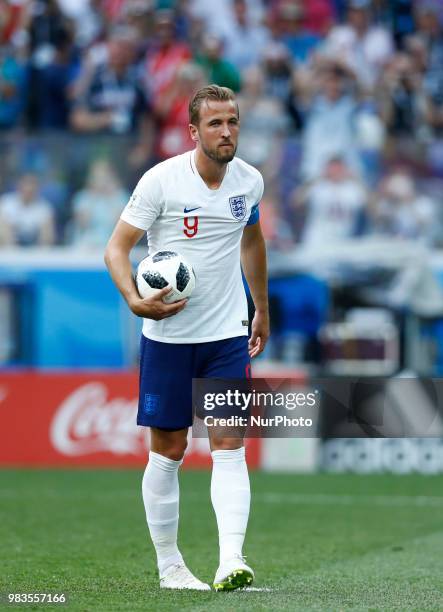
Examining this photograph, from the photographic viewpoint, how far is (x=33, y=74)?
1744cm

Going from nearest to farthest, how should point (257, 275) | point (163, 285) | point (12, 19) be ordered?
point (163, 285) → point (257, 275) → point (12, 19)

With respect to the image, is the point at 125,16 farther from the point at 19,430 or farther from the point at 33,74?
the point at 19,430

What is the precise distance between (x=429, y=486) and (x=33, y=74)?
8013 mm

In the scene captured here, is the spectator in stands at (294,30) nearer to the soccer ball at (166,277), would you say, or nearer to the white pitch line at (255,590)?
the soccer ball at (166,277)

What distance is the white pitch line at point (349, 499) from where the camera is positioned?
11539mm

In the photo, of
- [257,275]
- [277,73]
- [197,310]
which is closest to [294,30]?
[277,73]

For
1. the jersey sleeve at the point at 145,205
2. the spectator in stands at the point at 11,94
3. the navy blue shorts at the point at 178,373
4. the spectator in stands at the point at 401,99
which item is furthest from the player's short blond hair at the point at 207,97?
the spectator in stands at the point at 11,94

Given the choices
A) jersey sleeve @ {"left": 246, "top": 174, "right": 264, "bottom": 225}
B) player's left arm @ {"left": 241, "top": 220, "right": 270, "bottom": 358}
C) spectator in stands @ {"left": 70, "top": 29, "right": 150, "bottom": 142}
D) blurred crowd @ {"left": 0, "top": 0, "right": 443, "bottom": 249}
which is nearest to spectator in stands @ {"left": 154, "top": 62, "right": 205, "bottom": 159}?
blurred crowd @ {"left": 0, "top": 0, "right": 443, "bottom": 249}

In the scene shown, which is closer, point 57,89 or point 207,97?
point 207,97

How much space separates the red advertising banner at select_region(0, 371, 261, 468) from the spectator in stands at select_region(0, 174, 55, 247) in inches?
74.7

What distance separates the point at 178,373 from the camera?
6.02 metres

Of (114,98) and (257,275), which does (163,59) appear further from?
(257,275)

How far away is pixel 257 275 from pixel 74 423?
8886 mm

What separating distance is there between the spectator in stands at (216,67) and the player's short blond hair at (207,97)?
10.6 meters
